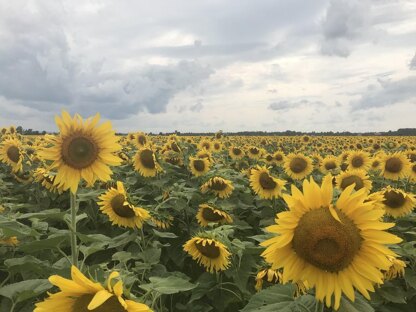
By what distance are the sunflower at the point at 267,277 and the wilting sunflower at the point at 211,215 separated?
173 cm

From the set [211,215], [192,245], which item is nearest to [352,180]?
[211,215]

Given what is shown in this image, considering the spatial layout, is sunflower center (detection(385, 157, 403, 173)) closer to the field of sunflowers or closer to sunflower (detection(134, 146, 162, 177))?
the field of sunflowers

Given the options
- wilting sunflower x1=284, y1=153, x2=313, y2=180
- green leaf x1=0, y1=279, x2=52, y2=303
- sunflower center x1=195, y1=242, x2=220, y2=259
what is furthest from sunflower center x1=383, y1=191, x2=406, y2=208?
green leaf x1=0, y1=279, x2=52, y2=303

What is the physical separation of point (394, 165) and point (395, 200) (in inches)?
136

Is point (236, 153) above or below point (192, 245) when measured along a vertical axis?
above

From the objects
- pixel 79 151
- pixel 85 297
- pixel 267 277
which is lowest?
pixel 267 277

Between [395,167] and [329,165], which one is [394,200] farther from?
[329,165]

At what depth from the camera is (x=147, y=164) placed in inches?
320

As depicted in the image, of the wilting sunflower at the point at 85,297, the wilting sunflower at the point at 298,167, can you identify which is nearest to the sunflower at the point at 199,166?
the wilting sunflower at the point at 298,167

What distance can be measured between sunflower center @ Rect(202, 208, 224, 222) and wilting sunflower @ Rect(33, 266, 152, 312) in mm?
3954

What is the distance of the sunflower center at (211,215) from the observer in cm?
605

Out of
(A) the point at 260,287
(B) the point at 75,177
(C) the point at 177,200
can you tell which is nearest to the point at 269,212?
(C) the point at 177,200

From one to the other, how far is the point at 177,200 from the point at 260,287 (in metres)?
2.57

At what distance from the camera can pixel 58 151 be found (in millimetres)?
3795
